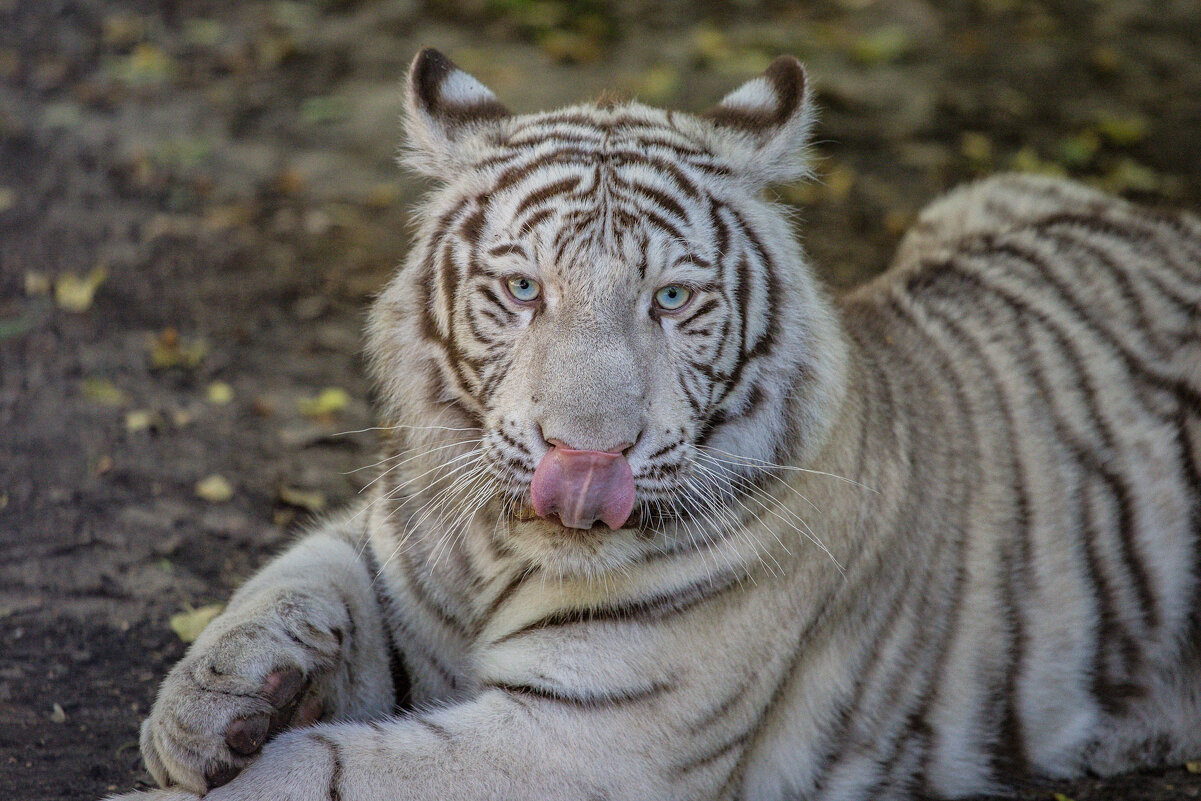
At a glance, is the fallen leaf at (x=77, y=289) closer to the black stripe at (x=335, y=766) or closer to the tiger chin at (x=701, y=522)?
the tiger chin at (x=701, y=522)

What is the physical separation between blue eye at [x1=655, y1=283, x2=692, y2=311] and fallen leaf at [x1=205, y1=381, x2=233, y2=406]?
2.15m

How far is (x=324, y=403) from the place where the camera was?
3.91 metres

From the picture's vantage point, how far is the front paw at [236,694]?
2.12 metres

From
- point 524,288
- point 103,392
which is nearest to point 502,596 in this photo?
point 524,288

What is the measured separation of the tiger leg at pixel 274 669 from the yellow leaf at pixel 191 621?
367 mm

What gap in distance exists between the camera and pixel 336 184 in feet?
17.0

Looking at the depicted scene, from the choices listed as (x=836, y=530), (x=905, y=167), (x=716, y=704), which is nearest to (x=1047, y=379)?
(x=836, y=530)

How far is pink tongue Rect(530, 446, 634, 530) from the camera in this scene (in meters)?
2.01

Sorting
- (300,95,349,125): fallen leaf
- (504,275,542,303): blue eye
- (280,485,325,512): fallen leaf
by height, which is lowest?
(280,485,325,512): fallen leaf

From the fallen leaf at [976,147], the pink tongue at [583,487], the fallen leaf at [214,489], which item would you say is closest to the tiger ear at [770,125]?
the pink tongue at [583,487]

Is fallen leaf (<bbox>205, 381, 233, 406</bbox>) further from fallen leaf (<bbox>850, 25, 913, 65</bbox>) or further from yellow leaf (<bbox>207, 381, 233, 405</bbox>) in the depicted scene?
fallen leaf (<bbox>850, 25, 913, 65</bbox>)

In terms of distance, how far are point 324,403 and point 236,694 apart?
1838mm

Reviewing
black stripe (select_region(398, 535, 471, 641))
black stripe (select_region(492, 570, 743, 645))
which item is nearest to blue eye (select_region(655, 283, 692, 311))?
black stripe (select_region(492, 570, 743, 645))

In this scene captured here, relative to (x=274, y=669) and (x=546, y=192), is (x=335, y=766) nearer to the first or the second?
(x=274, y=669)
